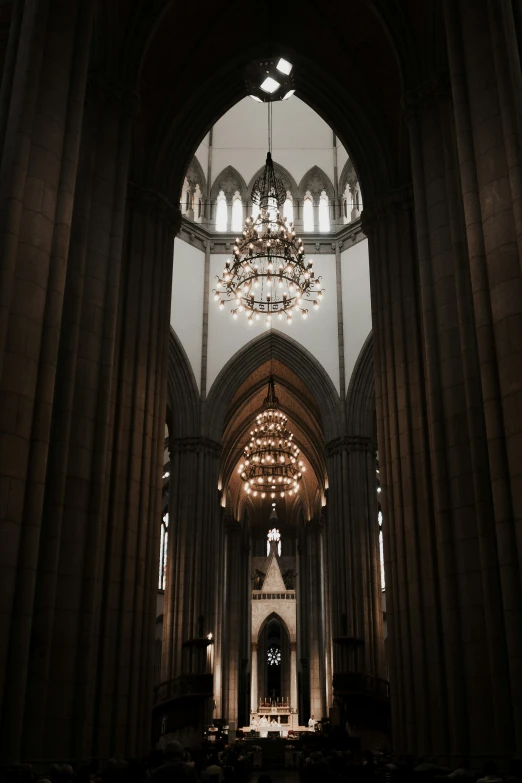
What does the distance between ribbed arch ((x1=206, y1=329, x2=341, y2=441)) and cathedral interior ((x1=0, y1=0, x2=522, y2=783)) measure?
6.71 metres

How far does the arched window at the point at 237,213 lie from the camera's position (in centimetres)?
3072

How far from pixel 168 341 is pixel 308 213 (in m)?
16.6

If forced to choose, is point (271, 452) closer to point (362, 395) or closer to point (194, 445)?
point (194, 445)

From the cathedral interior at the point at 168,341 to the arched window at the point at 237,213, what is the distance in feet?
31.4

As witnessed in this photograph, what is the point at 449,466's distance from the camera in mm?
11000

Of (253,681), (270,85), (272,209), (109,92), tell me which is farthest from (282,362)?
(253,681)

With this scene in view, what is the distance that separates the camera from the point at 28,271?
9062 mm

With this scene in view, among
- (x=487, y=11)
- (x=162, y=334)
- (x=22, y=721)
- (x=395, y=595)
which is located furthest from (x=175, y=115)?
(x=22, y=721)

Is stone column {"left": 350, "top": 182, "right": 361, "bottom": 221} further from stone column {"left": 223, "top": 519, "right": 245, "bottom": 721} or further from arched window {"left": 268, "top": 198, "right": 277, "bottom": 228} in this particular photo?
stone column {"left": 223, "top": 519, "right": 245, "bottom": 721}

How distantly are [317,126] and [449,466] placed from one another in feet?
77.1

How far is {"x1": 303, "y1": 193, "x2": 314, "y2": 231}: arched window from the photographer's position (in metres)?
30.9

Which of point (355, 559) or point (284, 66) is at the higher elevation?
point (284, 66)

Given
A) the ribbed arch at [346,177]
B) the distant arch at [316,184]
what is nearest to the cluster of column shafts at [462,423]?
the ribbed arch at [346,177]

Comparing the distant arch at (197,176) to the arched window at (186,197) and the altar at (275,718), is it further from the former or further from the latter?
the altar at (275,718)
